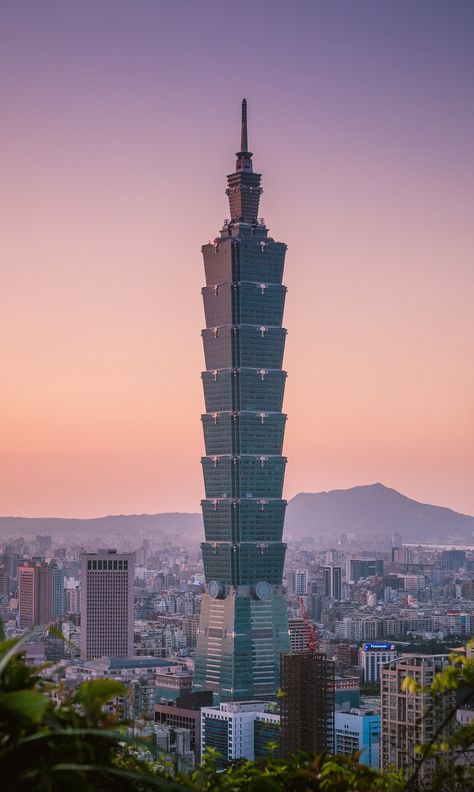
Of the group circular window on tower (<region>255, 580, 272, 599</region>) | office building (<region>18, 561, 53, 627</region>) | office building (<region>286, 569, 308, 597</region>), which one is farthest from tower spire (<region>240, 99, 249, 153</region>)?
office building (<region>286, 569, 308, 597</region>)

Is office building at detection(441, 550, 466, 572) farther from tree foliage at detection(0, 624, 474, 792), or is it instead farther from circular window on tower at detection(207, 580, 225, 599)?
tree foliage at detection(0, 624, 474, 792)

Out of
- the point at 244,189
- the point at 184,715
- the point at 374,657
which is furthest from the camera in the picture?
the point at 374,657

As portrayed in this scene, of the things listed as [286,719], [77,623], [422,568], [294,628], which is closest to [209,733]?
[286,719]

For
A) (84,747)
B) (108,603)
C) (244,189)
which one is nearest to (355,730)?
(244,189)

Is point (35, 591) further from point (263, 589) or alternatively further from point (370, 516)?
point (370, 516)

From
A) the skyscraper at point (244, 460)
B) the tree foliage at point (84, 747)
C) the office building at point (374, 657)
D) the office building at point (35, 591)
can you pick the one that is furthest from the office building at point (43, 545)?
the tree foliage at point (84, 747)

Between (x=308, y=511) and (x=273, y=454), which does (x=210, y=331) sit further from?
(x=308, y=511)

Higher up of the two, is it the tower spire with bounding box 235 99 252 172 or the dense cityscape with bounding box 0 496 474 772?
the tower spire with bounding box 235 99 252 172
